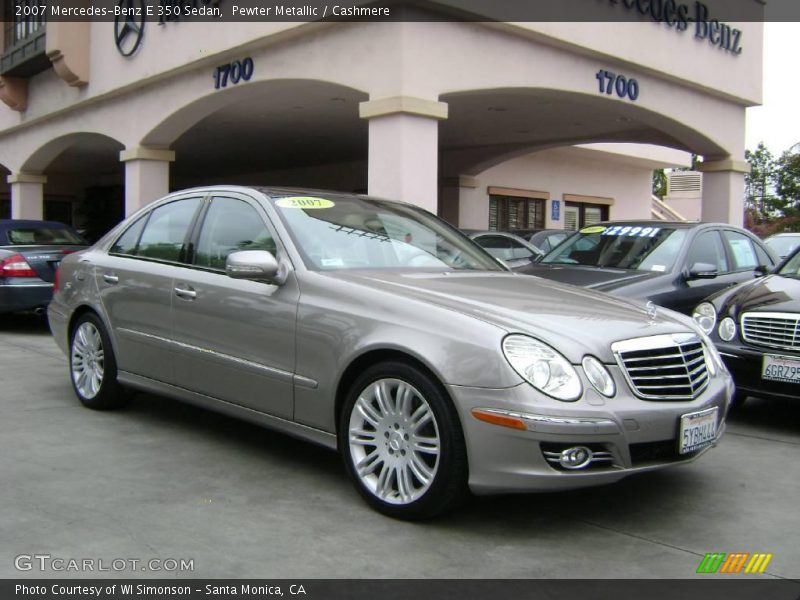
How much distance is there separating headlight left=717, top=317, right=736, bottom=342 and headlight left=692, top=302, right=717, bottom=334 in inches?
2.5

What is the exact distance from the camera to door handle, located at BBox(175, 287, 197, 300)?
488cm

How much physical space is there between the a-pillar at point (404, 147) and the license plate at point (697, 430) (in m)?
5.89

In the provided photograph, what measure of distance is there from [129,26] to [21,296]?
640 cm

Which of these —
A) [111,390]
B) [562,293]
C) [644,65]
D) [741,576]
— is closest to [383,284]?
[562,293]

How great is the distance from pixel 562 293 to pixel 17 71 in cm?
1723

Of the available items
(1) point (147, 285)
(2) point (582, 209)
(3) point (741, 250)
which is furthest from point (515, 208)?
(1) point (147, 285)

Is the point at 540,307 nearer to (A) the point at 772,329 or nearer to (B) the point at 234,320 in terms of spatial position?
(B) the point at 234,320

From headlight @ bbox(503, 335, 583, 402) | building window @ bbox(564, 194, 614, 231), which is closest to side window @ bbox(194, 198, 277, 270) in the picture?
headlight @ bbox(503, 335, 583, 402)

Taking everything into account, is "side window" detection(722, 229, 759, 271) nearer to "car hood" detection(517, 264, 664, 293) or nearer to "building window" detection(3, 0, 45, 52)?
"car hood" detection(517, 264, 664, 293)

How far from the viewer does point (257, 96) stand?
12.6 m

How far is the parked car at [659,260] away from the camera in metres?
7.24

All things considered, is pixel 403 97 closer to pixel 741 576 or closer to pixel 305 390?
pixel 305 390

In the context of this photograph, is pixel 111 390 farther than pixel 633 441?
Yes

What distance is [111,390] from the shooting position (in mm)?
5656
